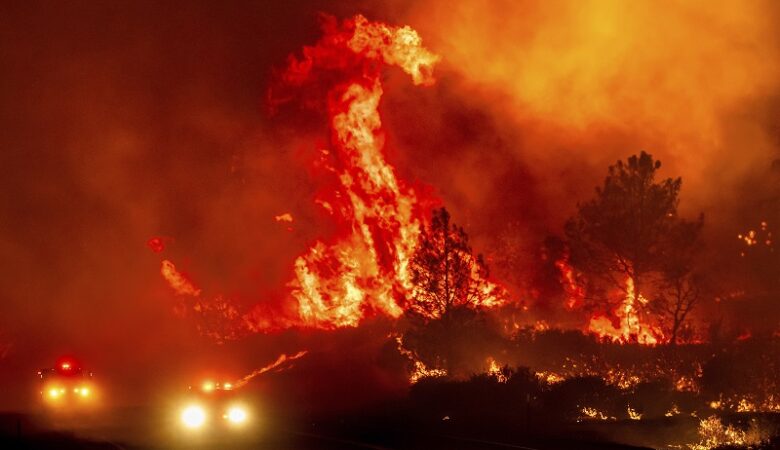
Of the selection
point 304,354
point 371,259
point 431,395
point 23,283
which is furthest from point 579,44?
point 23,283

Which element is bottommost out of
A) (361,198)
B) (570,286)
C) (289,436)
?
(289,436)

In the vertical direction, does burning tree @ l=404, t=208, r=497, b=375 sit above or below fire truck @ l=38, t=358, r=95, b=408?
above

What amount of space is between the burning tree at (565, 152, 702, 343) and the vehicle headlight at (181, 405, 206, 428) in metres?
22.1

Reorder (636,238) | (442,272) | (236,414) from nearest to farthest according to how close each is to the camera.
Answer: (236,414) < (442,272) < (636,238)

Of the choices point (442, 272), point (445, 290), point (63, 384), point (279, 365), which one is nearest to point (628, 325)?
point (445, 290)

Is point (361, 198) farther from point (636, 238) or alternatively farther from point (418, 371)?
point (636, 238)

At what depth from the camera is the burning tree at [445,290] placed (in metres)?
39.3

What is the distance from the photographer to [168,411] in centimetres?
3912

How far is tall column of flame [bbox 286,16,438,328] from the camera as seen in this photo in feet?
170

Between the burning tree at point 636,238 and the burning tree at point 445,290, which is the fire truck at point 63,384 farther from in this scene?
the burning tree at point 636,238

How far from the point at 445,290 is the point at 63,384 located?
56.1ft

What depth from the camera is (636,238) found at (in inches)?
1800

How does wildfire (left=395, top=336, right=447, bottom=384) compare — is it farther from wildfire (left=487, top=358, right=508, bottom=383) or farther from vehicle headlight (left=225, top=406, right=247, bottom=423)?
vehicle headlight (left=225, top=406, right=247, bottom=423)

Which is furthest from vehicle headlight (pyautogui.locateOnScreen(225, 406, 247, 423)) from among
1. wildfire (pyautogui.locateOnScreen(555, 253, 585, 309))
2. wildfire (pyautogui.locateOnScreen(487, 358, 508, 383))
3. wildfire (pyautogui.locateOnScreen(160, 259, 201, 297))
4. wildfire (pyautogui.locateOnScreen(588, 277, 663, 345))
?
wildfire (pyautogui.locateOnScreen(160, 259, 201, 297))
